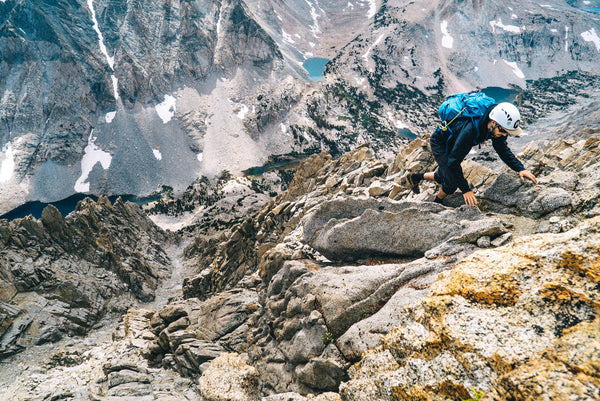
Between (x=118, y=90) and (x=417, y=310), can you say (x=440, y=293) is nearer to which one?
(x=417, y=310)

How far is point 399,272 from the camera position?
31.8 ft

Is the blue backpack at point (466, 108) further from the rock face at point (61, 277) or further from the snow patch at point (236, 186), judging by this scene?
the snow patch at point (236, 186)

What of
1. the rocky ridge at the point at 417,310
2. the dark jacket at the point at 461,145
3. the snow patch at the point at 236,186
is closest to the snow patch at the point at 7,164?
the snow patch at the point at 236,186

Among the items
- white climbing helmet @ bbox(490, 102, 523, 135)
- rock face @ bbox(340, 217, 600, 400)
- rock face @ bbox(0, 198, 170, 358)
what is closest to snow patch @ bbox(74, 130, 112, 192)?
rock face @ bbox(0, 198, 170, 358)

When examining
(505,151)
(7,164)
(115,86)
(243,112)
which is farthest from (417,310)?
(115,86)

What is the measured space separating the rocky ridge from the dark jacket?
1.25m

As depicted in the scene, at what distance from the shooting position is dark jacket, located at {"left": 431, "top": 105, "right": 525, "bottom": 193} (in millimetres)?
8609

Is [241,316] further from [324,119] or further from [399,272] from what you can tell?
[324,119]

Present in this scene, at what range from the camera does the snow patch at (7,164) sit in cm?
12347

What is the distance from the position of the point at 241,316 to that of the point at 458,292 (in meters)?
17.7

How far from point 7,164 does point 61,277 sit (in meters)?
134

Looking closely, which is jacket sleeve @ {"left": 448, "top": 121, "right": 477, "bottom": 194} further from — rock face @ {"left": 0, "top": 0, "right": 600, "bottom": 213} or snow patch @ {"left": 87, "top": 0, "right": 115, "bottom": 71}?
snow patch @ {"left": 87, "top": 0, "right": 115, "bottom": 71}

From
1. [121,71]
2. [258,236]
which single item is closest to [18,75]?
[121,71]

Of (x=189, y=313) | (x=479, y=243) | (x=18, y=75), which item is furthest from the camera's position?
(x=18, y=75)
